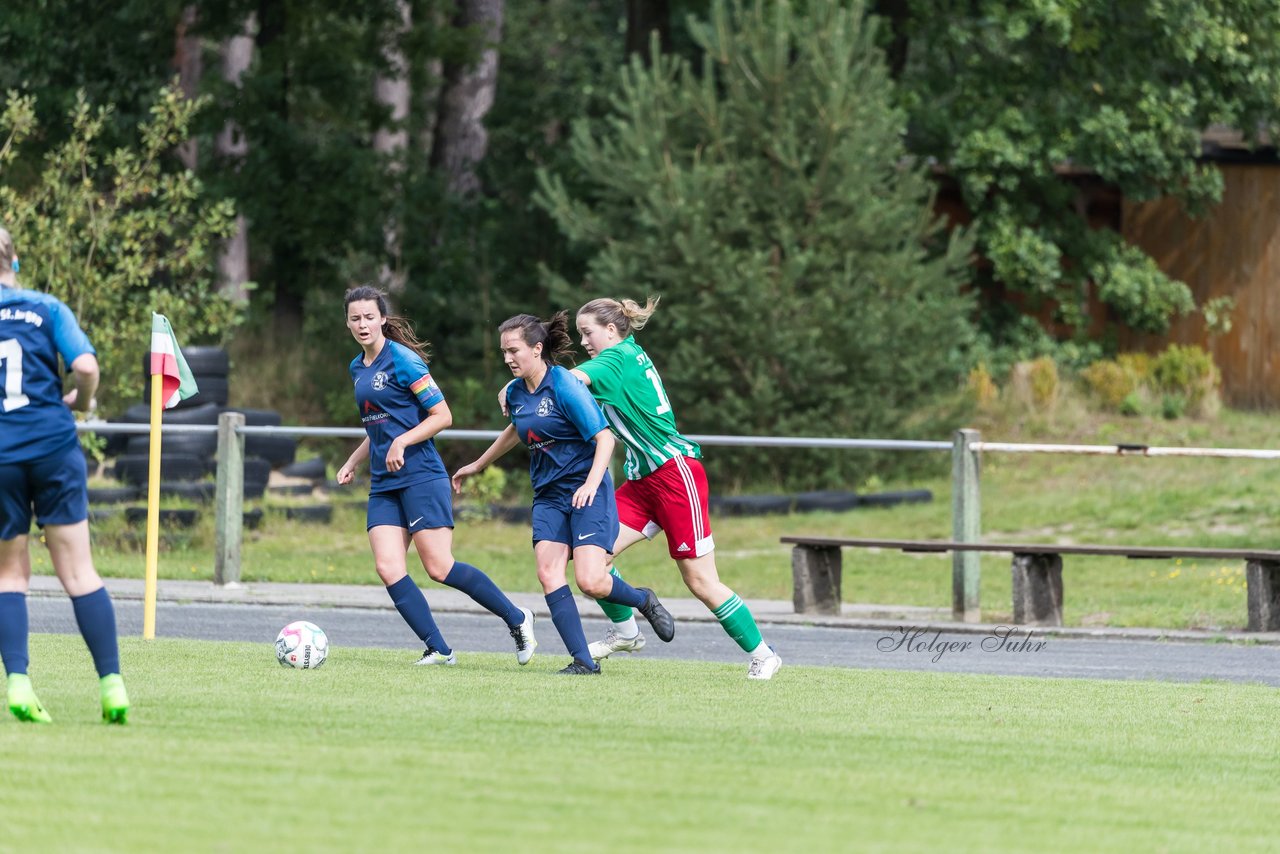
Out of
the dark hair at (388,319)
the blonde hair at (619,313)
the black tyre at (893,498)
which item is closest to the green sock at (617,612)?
the blonde hair at (619,313)

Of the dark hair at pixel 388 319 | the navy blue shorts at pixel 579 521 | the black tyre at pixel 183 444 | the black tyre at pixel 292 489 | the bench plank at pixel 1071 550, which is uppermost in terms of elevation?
the dark hair at pixel 388 319

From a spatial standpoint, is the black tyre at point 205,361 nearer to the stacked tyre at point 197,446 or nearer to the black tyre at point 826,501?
the stacked tyre at point 197,446

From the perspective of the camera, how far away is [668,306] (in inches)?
887

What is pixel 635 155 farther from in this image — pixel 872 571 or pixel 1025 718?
pixel 1025 718

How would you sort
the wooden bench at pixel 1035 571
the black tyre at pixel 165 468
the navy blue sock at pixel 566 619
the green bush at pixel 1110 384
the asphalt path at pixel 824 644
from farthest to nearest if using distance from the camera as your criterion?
1. the green bush at pixel 1110 384
2. the black tyre at pixel 165 468
3. the wooden bench at pixel 1035 571
4. the asphalt path at pixel 824 644
5. the navy blue sock at pixel 566 619

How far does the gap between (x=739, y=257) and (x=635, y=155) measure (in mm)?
1734

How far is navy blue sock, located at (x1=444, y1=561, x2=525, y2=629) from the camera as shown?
9391 millimetres

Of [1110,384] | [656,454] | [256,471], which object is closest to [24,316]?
[656,454]

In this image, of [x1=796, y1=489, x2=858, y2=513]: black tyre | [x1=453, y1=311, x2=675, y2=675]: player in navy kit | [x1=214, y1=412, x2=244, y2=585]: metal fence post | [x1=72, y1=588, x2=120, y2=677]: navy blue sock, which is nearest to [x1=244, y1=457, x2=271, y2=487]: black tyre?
[x1=214, y1=412, x2=244, y2=585]: metal fence post

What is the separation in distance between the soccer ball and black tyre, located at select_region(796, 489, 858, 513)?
1251 cm

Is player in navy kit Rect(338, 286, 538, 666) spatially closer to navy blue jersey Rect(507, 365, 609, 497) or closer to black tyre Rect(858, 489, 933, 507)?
navy blue jersey Rect(507, 365, 609, 497)

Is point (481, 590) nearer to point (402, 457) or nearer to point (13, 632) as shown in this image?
point (402, 457)

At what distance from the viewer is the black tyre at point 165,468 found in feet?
60.3

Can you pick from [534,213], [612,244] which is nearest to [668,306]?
[612,244]
